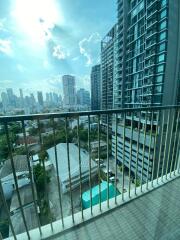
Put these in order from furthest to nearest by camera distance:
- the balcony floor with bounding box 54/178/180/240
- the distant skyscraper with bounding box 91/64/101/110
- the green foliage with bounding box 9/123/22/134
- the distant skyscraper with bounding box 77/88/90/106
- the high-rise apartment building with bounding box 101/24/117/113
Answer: the distant skyscraper with bounding box 91/64/101/110, the high-rise apartment building with bounding box 101/24/117/113, the distant skyscraper with bounding box 77/88/90/106, the balcony floor with bounding box 54/178/180/240, the green foliage with bounding box 9/123/22/134

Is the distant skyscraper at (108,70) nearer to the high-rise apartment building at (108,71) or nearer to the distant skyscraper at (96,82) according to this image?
the high-rise apartment building at (108,71)

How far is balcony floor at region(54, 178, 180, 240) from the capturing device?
3.25ft

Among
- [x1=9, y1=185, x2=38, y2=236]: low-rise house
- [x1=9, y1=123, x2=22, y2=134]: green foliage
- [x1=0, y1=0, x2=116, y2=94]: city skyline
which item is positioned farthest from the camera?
[x1=0, y1=0, x2=116, y2=94]: city skyline

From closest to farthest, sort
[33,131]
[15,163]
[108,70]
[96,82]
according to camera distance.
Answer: [33,131], [15,163], [108,70], [96,82]

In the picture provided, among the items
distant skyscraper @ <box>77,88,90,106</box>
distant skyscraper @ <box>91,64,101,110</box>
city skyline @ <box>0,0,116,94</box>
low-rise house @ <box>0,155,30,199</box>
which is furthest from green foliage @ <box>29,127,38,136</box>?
distant skyscraper @ <box>91,64,101,110</box>

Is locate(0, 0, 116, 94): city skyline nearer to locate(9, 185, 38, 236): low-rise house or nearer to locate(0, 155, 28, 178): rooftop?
locate(0, 155, 28, 178): rooftop

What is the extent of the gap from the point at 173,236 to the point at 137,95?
10356mm

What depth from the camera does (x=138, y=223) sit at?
1.09 metres

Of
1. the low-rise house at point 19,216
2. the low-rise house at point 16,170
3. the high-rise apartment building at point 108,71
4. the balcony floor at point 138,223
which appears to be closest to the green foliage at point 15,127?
the low-rise house at point 16,170

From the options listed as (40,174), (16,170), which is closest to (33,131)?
(16,170)

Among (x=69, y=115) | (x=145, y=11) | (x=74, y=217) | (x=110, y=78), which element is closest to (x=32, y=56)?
(x=69, y=115)

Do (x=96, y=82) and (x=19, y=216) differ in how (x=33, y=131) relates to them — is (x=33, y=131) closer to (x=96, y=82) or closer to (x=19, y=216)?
(x=19, y=216)

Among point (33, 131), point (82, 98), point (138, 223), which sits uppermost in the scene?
point (82, 98)

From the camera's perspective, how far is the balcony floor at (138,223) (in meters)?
0.99
